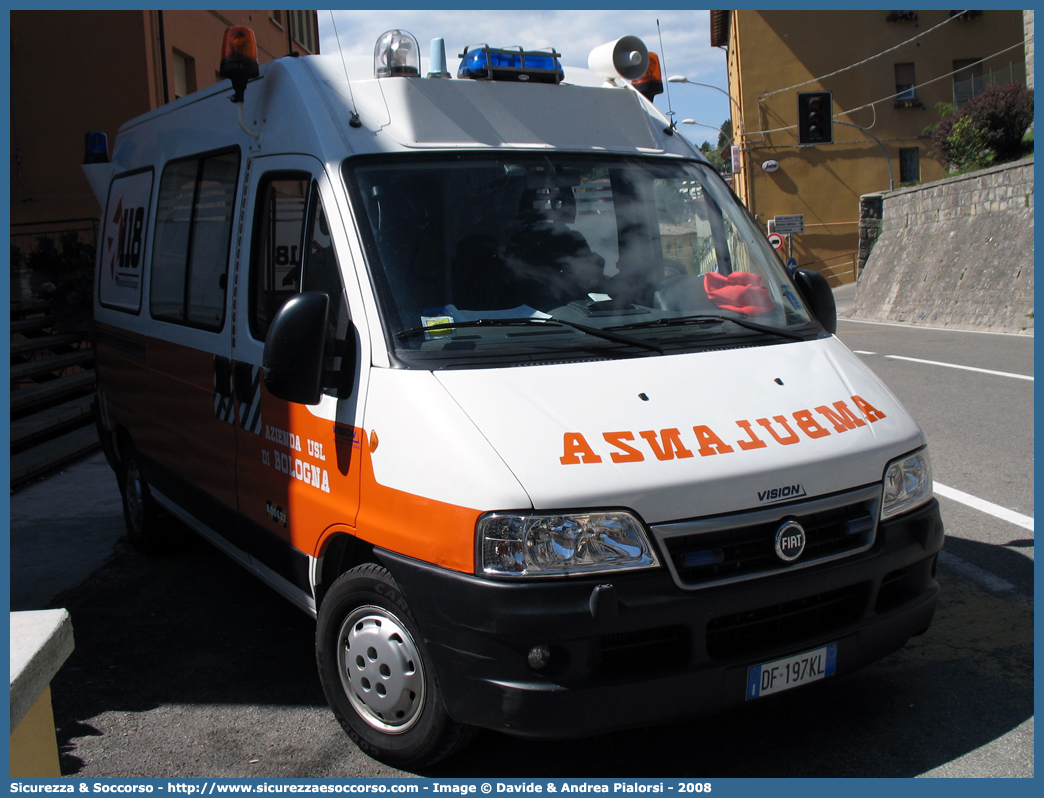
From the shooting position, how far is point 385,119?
12.3 ft

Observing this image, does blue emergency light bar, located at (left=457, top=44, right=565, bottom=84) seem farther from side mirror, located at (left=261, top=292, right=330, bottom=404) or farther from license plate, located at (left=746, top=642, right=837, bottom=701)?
license plate, located at (left=746, top=642, right=837, bottom=701)

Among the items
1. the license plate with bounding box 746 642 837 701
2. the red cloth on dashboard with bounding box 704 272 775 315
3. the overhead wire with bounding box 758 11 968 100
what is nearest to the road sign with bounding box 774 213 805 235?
the overhead wire with bounding box 758 11 968 100

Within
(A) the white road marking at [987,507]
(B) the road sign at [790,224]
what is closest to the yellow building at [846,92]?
(B) the road sign at [790,224]

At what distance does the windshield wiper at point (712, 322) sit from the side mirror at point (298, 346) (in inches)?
43.7

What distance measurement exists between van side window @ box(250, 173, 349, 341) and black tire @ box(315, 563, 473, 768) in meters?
A: 0.93

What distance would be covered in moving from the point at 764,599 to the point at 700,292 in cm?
138

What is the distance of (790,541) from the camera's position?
3004 millimetres

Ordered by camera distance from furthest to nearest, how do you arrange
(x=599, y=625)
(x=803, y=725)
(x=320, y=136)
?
(x=320, y=136) < (x=803, y=725) < (x=599, y=625)

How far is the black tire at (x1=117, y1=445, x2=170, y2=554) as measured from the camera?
5863mm

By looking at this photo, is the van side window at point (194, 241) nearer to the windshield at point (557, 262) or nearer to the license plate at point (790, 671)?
the windshield at point (557, 262)

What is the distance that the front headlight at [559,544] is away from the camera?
9.19ft

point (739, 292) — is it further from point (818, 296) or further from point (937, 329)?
point (937, 329)

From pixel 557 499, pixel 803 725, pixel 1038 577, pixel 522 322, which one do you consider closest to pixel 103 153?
pixel 522 322

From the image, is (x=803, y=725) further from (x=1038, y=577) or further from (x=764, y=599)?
(x=1038, y=577)
